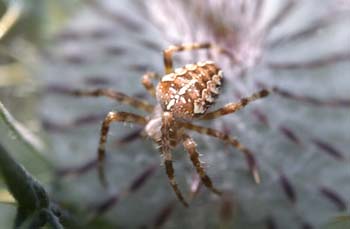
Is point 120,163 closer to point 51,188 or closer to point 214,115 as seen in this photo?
point 51,188

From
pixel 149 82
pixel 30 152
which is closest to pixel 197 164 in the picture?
pixel 149 82

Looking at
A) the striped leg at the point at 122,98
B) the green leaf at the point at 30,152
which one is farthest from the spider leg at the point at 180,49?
the green leaf at the point at 30,152

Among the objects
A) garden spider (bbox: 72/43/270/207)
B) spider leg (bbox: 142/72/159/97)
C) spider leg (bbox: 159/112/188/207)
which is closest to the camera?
spider leg (bbox: 159/112/188/207)

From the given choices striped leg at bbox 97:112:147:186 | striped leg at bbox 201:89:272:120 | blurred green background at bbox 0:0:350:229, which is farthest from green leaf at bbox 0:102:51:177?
striped leg at bbox 201:89:272:120

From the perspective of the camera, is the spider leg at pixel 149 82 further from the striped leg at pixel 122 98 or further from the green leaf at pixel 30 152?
the green leaf at pixel 30 152

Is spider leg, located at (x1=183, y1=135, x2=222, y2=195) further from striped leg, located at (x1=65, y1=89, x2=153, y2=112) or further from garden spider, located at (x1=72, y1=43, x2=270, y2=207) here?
striped leg, located at (x1=65, y1=89, x2=153, y2=112)

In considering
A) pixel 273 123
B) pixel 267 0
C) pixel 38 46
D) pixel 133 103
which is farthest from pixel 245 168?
pixel 38 46

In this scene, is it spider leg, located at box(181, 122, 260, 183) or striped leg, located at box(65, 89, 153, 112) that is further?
striped leg, located at box(65, 89, 153, 112)
